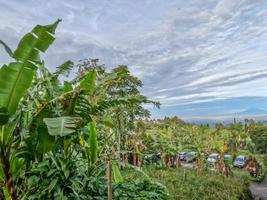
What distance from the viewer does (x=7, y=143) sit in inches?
147

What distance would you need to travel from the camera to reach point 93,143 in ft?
15.6

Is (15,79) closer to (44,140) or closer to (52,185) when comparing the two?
(44,140)

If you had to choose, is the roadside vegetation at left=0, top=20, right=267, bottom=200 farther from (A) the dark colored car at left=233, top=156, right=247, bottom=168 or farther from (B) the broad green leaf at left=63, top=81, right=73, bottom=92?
(A) the dark colored car at left=233, top=156, right=247, bottom=168

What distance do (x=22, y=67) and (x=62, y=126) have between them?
34.5 inches

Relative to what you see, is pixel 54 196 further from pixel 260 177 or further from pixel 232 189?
pixel 260 177

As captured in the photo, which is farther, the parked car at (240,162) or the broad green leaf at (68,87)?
the parked car at (240,162)

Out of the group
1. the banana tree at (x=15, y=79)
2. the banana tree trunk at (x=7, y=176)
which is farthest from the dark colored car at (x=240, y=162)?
the banana tree at (x=15, y=79)

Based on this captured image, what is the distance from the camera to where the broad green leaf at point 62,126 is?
3127 millimetres

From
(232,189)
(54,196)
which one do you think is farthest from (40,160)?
(232,189)

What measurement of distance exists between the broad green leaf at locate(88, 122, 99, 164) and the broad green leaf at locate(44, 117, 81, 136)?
1326 mm

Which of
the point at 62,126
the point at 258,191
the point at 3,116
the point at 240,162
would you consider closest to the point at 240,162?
the point at 240,162

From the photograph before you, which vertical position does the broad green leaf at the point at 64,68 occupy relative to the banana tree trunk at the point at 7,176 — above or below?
above

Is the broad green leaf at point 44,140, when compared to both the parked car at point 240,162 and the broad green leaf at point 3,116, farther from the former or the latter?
the parked car at point 240,162

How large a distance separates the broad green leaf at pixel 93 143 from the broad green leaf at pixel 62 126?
4.35 feet
